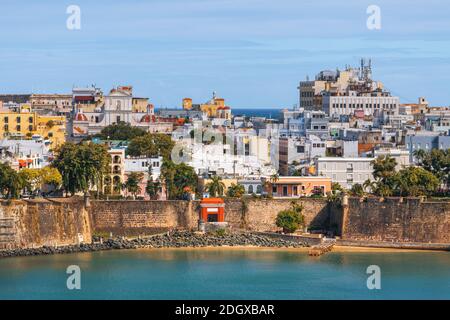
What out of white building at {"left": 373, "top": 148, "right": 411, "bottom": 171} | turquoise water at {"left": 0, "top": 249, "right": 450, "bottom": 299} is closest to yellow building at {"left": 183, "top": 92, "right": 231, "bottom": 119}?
white building at {"left": 373, "top": 148, "right": 411, "bottom": 171}

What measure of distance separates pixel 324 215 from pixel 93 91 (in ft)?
128

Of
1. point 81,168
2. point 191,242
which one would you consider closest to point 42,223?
point 81,168

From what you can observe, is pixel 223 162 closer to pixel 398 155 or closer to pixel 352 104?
pixel 398 155

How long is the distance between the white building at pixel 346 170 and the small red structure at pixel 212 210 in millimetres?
8868

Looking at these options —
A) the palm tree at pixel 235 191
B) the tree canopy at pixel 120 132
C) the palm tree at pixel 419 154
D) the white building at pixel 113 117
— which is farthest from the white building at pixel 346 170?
the white building at pixel 113 117

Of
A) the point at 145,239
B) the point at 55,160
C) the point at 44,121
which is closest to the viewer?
the point at 145,239

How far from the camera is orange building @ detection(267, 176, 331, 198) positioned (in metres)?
70.0

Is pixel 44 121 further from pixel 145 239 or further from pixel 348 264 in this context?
pixel 348 264

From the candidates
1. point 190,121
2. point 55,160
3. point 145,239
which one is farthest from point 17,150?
point 190,121

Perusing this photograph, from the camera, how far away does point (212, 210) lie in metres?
66.5

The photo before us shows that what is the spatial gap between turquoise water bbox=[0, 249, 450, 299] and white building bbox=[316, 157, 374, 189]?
1122 centimetres

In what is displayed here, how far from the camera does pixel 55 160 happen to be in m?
70.3
